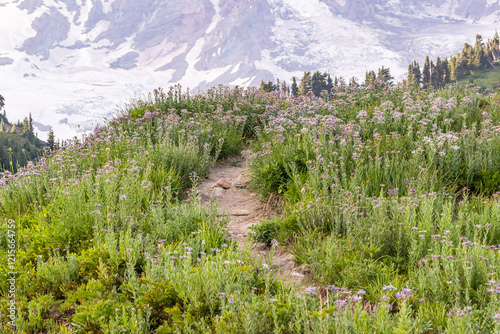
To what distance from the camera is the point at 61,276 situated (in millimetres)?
4355

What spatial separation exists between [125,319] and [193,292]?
0.63 meters

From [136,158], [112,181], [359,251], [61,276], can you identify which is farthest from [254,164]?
[61,276]

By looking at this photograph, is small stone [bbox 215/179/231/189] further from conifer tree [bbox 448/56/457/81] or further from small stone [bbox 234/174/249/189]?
conifer tree [bbox 448/56/457/81]

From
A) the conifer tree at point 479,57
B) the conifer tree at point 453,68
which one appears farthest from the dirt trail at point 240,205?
the conifer tree at point 479,57

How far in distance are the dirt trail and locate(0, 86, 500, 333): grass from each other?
20cm

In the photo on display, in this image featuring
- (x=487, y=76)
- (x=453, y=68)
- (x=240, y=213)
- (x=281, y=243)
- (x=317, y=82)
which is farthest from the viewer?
(x=453, y=68)

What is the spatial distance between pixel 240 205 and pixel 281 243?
213 cm

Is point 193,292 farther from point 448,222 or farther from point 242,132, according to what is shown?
point 242,132

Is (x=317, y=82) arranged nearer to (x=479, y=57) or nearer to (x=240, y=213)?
(x=479, y=57)

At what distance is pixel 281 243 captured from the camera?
5254mm

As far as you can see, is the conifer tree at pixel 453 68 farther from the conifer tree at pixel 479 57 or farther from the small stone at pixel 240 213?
the small stone at pixel 240 213

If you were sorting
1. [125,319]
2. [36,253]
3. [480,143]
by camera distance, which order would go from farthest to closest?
[480,143]
[36,253]
[125,319]

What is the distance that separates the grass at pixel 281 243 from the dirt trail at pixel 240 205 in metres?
0.20

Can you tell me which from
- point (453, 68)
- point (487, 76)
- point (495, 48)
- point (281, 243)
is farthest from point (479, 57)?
point (281, 243)
